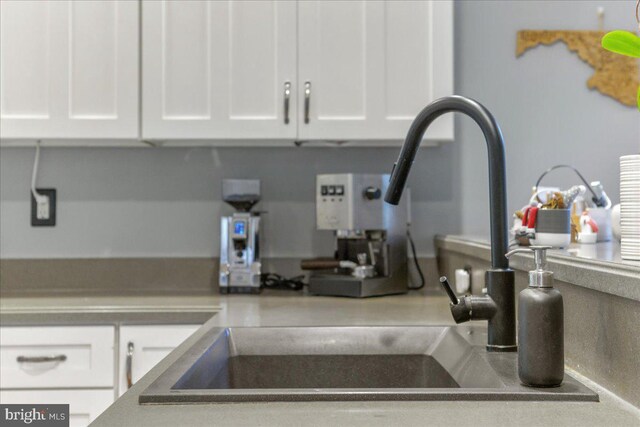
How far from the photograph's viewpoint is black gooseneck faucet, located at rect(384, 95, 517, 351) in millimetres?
1086

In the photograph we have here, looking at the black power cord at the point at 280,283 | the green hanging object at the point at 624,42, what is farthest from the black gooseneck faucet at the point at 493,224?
the black power cord at the point at 280,283

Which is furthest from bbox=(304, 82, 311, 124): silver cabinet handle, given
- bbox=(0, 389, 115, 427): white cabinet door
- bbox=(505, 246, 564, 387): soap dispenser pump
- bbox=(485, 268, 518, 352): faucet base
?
bbox=(505, 246, 564, 387): soap dispenser pump

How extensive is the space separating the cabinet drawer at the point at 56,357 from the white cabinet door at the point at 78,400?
0.02 metres

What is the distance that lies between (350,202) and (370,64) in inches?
18.4

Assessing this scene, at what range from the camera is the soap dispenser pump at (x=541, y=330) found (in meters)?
0.88

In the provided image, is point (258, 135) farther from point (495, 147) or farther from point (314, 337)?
point (495, 147)

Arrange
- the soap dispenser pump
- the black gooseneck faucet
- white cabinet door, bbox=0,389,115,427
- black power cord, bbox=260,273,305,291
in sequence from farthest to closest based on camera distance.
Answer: black power cord, bbox=260,273,305,291
white cabinet door, bbox=0,389,115,427
the black gooseneck faucet
the soap dispenser pump

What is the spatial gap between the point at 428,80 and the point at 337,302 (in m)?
0.78

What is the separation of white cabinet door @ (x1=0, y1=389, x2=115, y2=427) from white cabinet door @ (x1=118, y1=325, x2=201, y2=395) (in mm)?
82

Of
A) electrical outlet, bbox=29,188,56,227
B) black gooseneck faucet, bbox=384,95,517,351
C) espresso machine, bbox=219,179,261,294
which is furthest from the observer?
electrical outlet, bbox=29,188,56,227

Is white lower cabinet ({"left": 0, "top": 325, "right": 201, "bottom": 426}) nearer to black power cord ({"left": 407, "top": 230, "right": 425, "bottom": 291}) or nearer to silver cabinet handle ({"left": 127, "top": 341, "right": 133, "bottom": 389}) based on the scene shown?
silver cabinet handle ({"left": 127, "top": 341, "right": 133, "bottom": 389})

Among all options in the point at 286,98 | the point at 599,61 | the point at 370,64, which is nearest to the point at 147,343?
the point at 286,98

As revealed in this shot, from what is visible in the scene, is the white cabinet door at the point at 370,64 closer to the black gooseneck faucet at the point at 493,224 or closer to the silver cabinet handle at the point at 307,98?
the silver cabinet handle at the point at 307,98

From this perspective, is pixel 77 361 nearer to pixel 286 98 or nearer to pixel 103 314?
pixel 103 314
